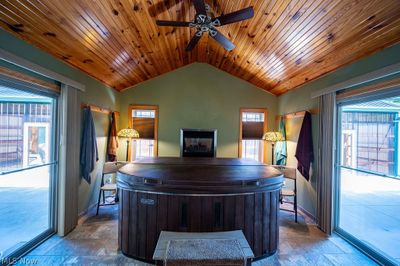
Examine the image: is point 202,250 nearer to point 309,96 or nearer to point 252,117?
point 309,96

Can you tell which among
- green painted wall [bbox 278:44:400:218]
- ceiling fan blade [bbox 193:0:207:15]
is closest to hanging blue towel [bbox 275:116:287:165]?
green painted wall [bbox 278:44:400:218]

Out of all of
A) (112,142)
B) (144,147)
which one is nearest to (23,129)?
(112,142)

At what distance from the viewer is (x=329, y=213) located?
3119 mm

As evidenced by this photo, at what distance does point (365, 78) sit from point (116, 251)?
3.75 meters

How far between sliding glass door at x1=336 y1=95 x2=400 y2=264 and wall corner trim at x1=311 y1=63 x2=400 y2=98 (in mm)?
282

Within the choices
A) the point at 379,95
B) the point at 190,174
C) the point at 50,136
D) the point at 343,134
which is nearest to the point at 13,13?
the point at 50,136

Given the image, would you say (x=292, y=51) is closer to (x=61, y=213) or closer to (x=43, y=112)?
(x=43, y=112)

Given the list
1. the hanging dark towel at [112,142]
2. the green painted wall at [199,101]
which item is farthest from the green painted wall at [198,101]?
the hanging dark towel at [112,142]

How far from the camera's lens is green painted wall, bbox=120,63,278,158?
5.40 m

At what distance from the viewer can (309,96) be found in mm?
3924

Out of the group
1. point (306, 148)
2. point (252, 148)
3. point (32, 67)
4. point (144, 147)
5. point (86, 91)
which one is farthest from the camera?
point (252, 148)

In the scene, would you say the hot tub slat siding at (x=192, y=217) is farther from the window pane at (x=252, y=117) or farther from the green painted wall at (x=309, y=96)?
the window pane at (x=252, y=117)

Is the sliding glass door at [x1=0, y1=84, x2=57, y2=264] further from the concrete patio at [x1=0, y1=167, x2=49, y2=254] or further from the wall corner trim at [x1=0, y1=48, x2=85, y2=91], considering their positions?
the wall corner trim at [x1=0, y1=48, x2=85, y2=91]

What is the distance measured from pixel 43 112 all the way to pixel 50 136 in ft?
1.14
